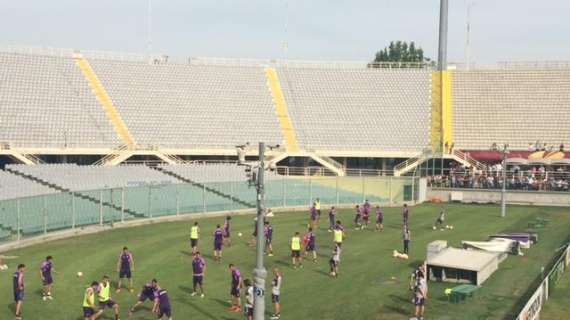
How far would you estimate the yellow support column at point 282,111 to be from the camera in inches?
2490

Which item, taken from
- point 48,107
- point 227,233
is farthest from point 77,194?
point 48,107

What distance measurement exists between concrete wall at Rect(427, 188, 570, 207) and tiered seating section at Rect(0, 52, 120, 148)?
2910cm

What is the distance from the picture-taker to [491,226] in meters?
39.2

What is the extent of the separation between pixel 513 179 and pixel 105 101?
38.2 meters

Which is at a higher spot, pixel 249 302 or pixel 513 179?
pixel 513 179

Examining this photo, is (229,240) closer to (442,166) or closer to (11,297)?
(11,297)

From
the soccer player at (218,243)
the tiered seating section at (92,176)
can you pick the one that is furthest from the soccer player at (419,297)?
the tiered seating section at (92,176)

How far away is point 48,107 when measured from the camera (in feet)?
190

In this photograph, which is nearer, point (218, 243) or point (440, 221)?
point (218, 243)

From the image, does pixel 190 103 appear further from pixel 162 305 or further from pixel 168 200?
pixel 162 305

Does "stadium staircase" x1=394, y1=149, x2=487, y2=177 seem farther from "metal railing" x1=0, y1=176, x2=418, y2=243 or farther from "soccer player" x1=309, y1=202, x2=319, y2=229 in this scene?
"soccer player" x1=309, y1=202, x2=319, y2=229

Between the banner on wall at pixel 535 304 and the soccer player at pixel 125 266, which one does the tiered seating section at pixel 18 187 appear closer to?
the soccer player at pixel 125 266

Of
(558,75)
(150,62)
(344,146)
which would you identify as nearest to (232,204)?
(344,146)

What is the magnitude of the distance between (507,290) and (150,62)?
53.5 meters
